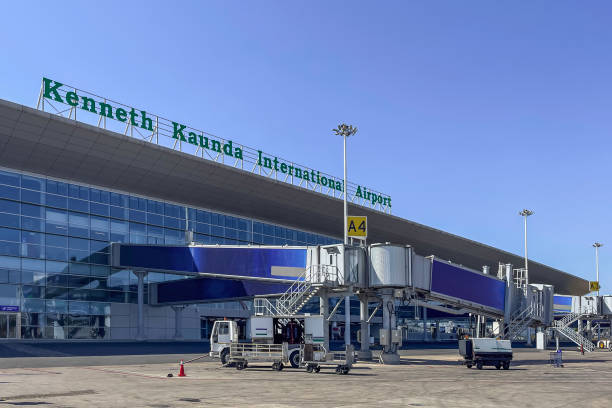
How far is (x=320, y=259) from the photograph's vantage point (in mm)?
48375

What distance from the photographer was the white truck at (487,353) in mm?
44438

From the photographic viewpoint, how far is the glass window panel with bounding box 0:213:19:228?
6009 centimetres

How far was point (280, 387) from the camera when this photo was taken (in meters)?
28.9

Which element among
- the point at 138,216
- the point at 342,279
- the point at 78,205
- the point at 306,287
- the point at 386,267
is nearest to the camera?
the point at 306,287

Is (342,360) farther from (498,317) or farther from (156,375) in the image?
(498,317)

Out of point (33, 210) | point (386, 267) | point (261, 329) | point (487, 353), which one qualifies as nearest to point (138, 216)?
point (33, 210)

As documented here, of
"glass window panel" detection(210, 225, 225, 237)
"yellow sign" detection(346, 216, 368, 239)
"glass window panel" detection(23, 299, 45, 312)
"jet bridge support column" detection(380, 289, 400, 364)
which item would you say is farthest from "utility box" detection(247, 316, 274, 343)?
"glass window panel" detection(210, 225, 225, 237)

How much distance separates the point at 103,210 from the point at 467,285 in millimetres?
36729

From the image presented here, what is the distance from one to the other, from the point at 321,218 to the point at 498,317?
3302 centimetres

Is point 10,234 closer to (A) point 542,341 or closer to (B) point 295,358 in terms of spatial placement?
(B) point 295,358

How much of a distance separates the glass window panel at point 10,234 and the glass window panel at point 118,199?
1072 centimetres

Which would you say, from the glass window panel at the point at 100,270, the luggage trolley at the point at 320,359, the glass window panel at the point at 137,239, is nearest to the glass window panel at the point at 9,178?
the glass window panel at the point at 100,270

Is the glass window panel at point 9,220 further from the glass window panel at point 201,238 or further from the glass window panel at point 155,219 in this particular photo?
the glass window panel at point 201,238

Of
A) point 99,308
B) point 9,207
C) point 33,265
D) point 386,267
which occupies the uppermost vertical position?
point 9,207
